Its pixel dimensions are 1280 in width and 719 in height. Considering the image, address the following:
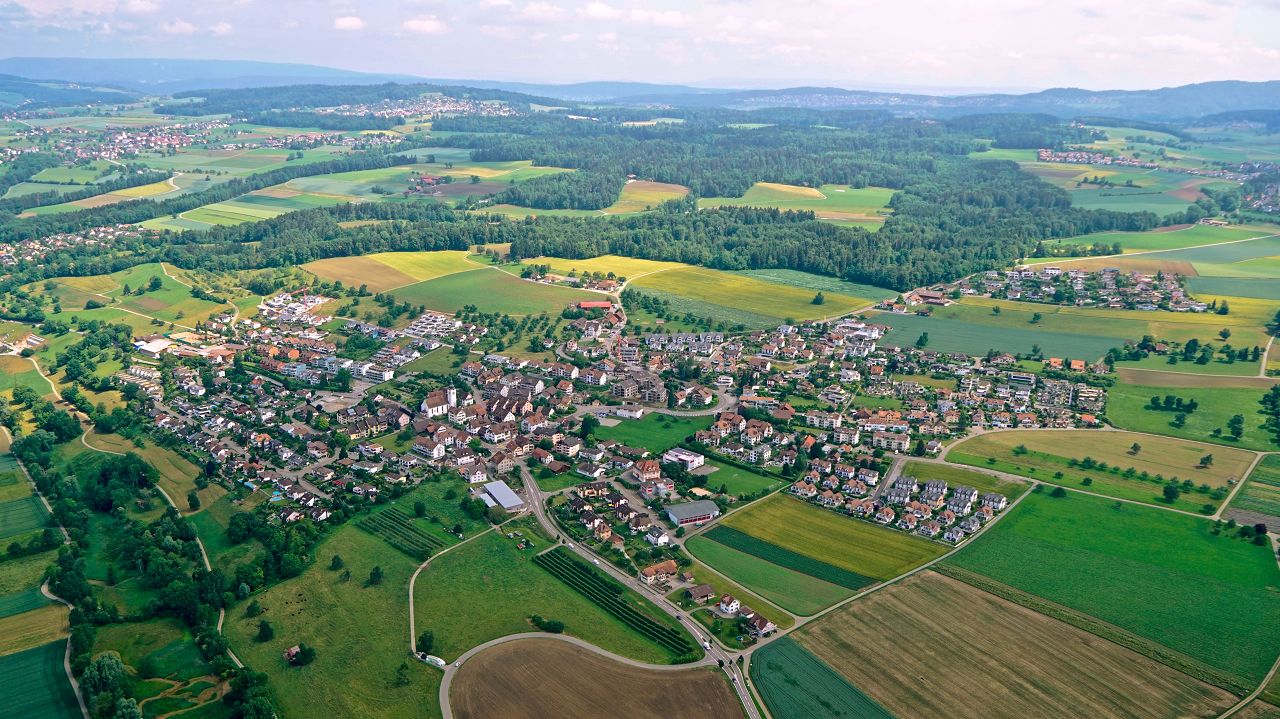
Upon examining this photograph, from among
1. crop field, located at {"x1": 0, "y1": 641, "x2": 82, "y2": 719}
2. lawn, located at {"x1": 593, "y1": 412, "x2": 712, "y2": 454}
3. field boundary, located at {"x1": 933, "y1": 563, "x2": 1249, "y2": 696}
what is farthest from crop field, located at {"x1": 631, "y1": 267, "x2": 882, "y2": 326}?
crop field, located at {"x1": 0, "y1": 641, "x2": 82, "y2": 719}

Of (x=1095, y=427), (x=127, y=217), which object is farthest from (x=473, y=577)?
(x=127, y=217)

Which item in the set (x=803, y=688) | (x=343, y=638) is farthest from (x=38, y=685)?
(x=803, y=688)

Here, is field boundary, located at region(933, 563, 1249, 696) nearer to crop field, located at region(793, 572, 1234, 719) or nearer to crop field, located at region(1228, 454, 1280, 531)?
crop field, located at region(793, 572, 1234, 719)

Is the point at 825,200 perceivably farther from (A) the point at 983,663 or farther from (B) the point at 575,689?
(B) the point at 575,689

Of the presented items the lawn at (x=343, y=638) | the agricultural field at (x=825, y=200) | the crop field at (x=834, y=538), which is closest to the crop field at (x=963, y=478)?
the crop field at (x=834, y=538)

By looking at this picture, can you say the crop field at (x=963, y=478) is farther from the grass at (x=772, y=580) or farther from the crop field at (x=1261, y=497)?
the grass at (x=772, y=580)

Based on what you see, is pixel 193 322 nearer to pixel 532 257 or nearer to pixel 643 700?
pixel 532 257
